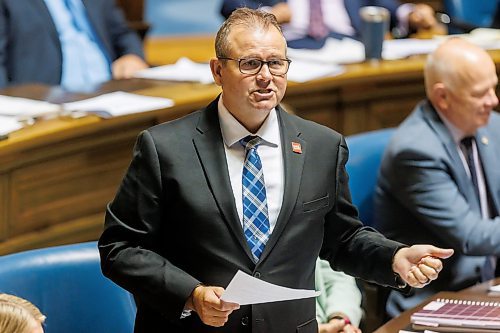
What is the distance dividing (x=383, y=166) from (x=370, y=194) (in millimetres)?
119

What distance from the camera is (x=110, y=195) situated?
354 cm

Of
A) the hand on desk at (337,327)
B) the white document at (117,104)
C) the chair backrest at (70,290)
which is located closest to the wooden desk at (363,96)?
the white document at (117,104)

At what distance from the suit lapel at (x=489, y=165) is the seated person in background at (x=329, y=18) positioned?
6.98 feet

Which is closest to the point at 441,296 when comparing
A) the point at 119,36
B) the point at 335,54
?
the point at 335,54

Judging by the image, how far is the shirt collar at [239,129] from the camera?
2012mm

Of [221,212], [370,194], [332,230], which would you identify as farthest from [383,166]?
[221,212]

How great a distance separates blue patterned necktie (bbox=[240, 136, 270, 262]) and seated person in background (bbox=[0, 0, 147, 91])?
7.68 feet

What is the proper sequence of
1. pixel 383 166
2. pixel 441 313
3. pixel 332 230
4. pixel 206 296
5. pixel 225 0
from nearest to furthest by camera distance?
1. pixel 206 296
2. pixel 332 230
3. pixel 441 313
4. pixel 383 166
5. pixel 225 0

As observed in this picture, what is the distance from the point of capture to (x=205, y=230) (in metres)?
1.97

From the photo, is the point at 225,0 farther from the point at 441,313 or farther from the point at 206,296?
the point at 206,296

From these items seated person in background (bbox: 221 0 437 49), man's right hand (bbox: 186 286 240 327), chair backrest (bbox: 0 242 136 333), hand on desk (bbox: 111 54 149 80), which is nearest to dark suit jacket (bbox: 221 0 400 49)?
seated person in background (bbox: 221 0 437 49)

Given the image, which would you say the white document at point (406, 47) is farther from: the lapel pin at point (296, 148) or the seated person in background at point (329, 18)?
the lapel pin at point (296, 148)

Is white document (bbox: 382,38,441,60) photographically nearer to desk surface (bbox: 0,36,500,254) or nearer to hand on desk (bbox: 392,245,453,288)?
desk surface (bbox: 0,36,500,254)

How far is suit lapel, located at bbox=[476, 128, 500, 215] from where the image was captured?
10.8ft
